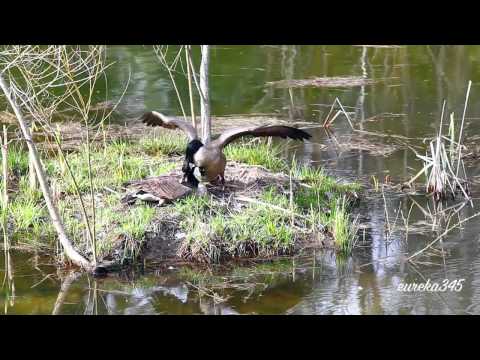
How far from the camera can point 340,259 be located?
7199 mm

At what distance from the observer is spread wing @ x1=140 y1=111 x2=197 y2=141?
320 inches

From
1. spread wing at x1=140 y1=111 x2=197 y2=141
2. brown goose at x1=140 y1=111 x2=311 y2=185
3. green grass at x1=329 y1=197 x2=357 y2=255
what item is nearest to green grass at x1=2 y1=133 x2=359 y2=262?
green grass at x1=329 y1=197 x2=357 y2=255

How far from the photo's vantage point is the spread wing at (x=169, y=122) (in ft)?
26.7

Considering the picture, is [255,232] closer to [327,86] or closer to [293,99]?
[293,99]

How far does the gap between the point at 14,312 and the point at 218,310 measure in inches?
60.1

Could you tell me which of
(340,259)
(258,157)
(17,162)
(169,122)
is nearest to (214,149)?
(169,122)

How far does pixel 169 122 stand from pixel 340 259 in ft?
7.44

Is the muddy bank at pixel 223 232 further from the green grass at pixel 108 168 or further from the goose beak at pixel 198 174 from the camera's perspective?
the green grass at pixel 108 168

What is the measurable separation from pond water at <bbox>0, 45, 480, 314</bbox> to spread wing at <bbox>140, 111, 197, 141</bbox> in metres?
1.57

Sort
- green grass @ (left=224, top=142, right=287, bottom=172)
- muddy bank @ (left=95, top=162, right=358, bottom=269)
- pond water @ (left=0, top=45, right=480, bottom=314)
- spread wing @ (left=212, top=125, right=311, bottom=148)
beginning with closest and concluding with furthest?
pond water @ (left=0, top=45, right=480, bottom=314) < muddy bank @ (left=95, top=162, right=358, bottom=269) < spread wing @ (left=212, top=125, right=311, bottom=148) < green grass @ (left=224, top=142, right=287, bottom=172)

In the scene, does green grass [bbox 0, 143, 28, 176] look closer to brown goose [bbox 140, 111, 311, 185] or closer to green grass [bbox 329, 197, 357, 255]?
brown goose [bbox 140, 111, 311, 185]

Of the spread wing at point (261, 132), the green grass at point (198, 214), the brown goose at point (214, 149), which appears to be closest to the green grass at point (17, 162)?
the green grass at point (198, 214)

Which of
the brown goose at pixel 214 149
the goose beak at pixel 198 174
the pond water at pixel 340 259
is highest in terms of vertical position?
the brown goose at pixel 214 149

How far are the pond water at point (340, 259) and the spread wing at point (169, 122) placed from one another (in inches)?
62.0
